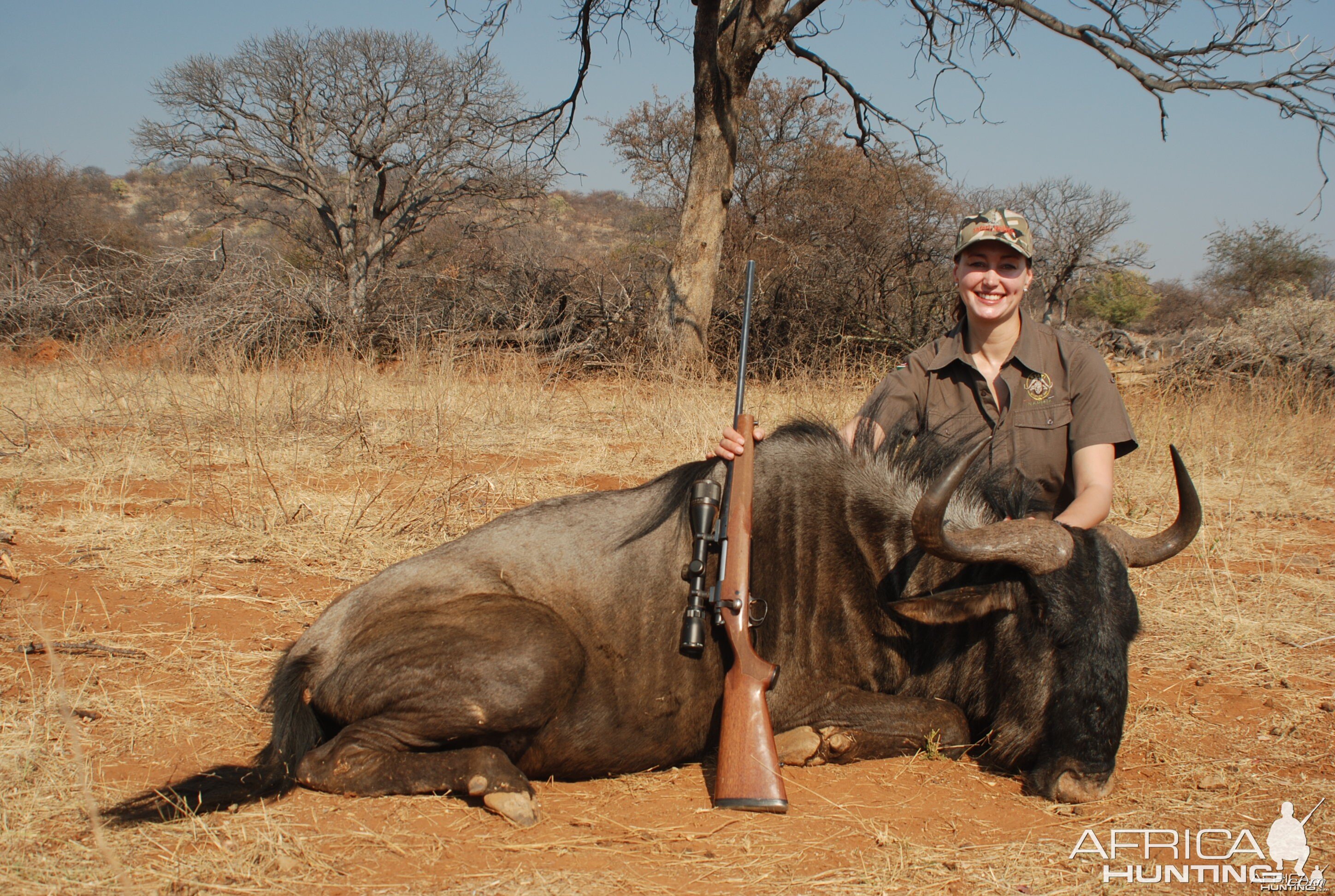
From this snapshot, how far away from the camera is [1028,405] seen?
365 centimetres

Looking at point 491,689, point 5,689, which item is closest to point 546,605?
point 491,689

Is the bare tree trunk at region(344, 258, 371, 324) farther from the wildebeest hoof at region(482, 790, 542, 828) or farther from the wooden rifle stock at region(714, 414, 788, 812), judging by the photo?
the wildebeest hoof at region(482, 790, 542, 828)

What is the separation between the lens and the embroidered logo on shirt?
365cm

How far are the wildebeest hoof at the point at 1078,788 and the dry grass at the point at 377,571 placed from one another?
4 cm

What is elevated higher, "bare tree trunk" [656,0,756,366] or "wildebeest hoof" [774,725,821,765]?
"bare tree trunk" [656,0,756,366]

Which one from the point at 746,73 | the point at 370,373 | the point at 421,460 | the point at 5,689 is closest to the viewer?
the point at 5,689

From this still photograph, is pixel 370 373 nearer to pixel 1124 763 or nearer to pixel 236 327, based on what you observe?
pixel 236 327

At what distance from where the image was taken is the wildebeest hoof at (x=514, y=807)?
2.62 meters

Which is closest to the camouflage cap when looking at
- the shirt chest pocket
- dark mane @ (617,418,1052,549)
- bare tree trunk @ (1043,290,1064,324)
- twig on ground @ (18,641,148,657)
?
the shirt chest pocket

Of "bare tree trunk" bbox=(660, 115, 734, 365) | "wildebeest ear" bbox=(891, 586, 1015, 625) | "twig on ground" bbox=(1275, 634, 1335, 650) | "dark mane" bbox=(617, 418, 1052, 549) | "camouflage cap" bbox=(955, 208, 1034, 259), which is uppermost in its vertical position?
"bare tree trunk" bbox=(660, 115, 734, 365)

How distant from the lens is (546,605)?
304 cm

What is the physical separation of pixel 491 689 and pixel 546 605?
359 millimetres

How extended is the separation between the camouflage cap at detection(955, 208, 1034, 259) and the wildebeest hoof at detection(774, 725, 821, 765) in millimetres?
1959

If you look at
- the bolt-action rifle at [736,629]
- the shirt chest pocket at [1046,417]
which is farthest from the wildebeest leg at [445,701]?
the shirt chest pocket at [1046,417]
